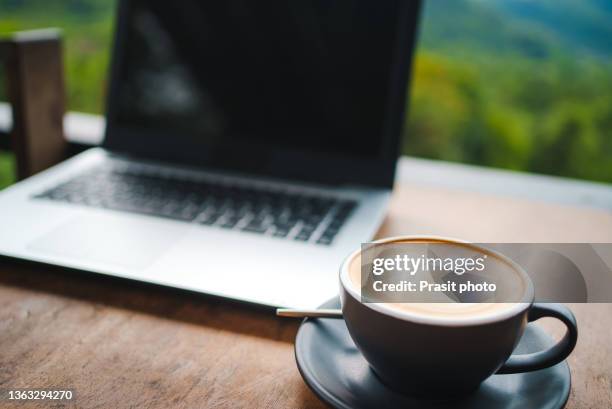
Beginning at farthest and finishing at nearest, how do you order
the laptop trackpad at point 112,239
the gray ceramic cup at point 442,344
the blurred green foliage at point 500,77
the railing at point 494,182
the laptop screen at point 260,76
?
the blurred green foliage at point 500,77 < the railing at point 494,182 < the laptop screen at point 260,76 < the laptop trackpad at point 112,239 < the gray ceramic cup at point 442,344

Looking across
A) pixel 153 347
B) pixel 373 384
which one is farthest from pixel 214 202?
pixel 373 384

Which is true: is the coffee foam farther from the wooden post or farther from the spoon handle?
the wooden post

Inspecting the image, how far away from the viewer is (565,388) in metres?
0.36

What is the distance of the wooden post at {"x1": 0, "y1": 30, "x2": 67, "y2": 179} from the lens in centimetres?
A: 81

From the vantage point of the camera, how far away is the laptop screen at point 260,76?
2.24ft

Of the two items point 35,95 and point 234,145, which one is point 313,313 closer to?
point 234,145

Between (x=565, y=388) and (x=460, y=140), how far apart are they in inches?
92.1

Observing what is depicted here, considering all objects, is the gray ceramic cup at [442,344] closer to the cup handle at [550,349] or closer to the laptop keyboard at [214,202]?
the cup handle at [550,349]

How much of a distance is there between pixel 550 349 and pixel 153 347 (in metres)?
0.29

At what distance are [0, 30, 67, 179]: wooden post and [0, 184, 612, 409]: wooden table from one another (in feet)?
1.21

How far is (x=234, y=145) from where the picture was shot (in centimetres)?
74

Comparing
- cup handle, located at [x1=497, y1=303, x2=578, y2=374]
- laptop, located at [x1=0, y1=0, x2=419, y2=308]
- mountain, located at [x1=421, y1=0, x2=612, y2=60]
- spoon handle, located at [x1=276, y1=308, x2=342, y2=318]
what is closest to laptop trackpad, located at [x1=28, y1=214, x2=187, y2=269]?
laptop, located at [x1=0, y1=0, x2=419, y2=308]

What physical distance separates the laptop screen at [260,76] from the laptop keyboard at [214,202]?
0.24 ft

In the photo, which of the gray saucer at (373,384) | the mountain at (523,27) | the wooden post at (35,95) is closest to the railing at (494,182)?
the wooden post at (35,95)
